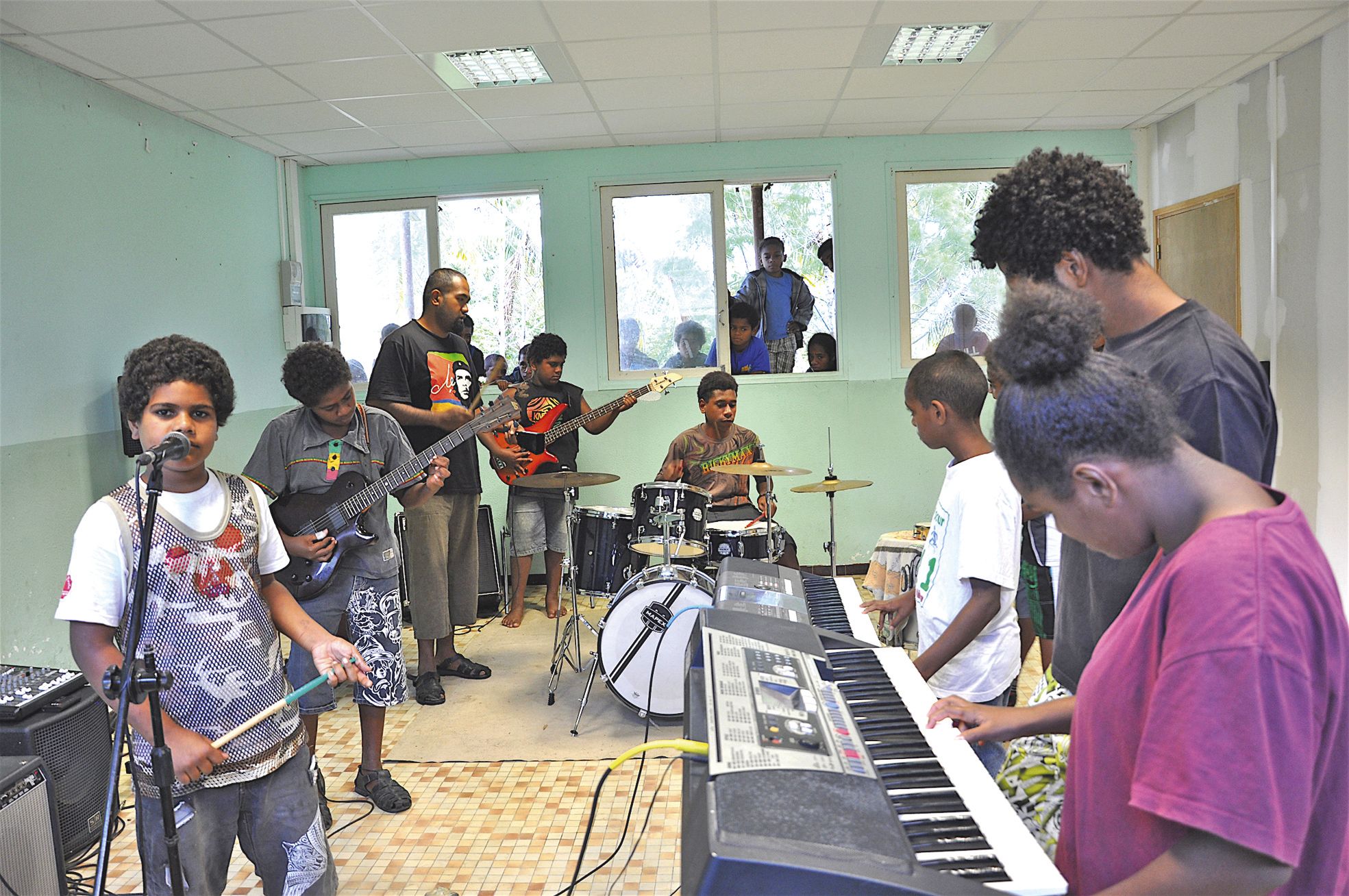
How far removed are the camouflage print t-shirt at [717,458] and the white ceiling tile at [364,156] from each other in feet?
9.00

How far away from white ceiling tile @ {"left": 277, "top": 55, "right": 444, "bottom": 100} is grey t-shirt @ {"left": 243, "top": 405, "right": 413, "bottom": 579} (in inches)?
76.0

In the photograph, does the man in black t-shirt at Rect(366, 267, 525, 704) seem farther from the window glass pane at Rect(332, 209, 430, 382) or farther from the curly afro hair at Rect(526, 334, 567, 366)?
the window glass pane at Rect(332, 209, 430, 382)

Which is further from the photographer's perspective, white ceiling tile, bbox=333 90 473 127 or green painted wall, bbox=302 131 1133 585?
green painted wall, bbox=302 131 1133 585

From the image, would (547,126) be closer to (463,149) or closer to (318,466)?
(463,149)

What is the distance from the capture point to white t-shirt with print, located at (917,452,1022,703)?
6.05ft

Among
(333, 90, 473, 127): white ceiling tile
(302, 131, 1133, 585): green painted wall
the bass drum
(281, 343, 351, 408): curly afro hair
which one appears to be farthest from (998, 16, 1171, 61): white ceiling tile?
(281, 343, 351, 408): curly afro hair

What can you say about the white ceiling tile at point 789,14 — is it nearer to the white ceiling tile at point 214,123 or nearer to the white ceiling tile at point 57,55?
the white ceiling tile at point 57,55

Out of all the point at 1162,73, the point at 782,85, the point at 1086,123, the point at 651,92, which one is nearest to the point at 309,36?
the point at 651,92

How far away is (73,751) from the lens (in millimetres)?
2693

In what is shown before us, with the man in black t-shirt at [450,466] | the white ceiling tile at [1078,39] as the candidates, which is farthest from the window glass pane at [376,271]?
the white ceiling tile at [1078,39]

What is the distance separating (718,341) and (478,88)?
7.41 feet

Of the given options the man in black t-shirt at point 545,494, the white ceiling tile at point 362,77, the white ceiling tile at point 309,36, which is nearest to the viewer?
the white ceiling tile at point 309,36

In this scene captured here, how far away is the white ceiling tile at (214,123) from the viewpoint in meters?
4.86

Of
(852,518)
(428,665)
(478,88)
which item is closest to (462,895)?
(428,665)
